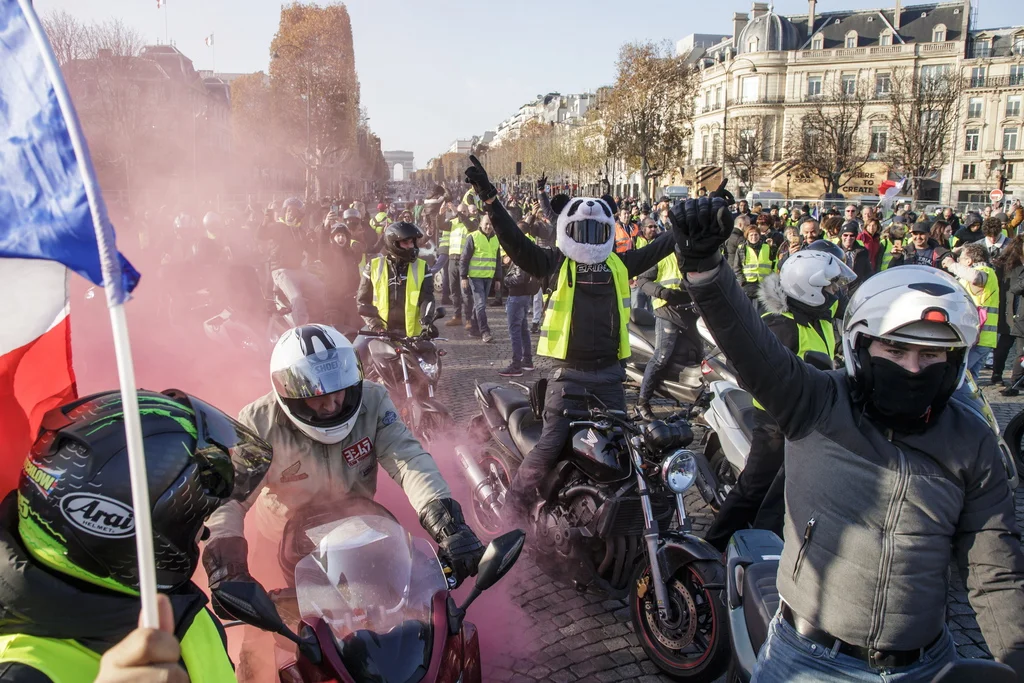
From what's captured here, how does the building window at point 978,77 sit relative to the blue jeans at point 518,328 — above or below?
above

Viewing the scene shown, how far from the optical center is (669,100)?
1428 inches

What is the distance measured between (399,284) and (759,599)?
4496 millimetres

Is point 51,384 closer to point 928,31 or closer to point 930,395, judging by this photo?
point 930,395

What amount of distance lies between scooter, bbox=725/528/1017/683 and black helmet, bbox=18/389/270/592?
154 cm

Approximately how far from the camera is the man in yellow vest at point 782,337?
13.4 ft

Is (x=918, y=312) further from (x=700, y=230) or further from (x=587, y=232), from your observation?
(x=587, y=232)

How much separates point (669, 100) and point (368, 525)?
121ft

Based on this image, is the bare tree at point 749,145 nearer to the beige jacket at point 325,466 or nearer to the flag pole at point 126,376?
the beige jacket at point 325,466

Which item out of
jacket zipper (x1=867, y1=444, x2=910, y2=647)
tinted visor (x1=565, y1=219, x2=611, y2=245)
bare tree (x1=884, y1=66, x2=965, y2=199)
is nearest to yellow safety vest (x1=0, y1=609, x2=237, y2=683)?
jacket zipper (x1=867, y1=444, x2=910, y2=647)

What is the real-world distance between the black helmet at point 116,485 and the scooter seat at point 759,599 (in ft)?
5.05

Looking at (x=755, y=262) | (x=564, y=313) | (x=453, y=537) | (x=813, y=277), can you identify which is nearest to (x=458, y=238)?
(x=755, y=262)

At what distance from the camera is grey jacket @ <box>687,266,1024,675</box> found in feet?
5.77

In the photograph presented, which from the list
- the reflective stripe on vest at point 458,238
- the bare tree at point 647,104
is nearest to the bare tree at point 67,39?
the reflective stripe on vest at point 458,238

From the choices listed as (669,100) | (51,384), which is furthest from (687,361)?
(669,100)
